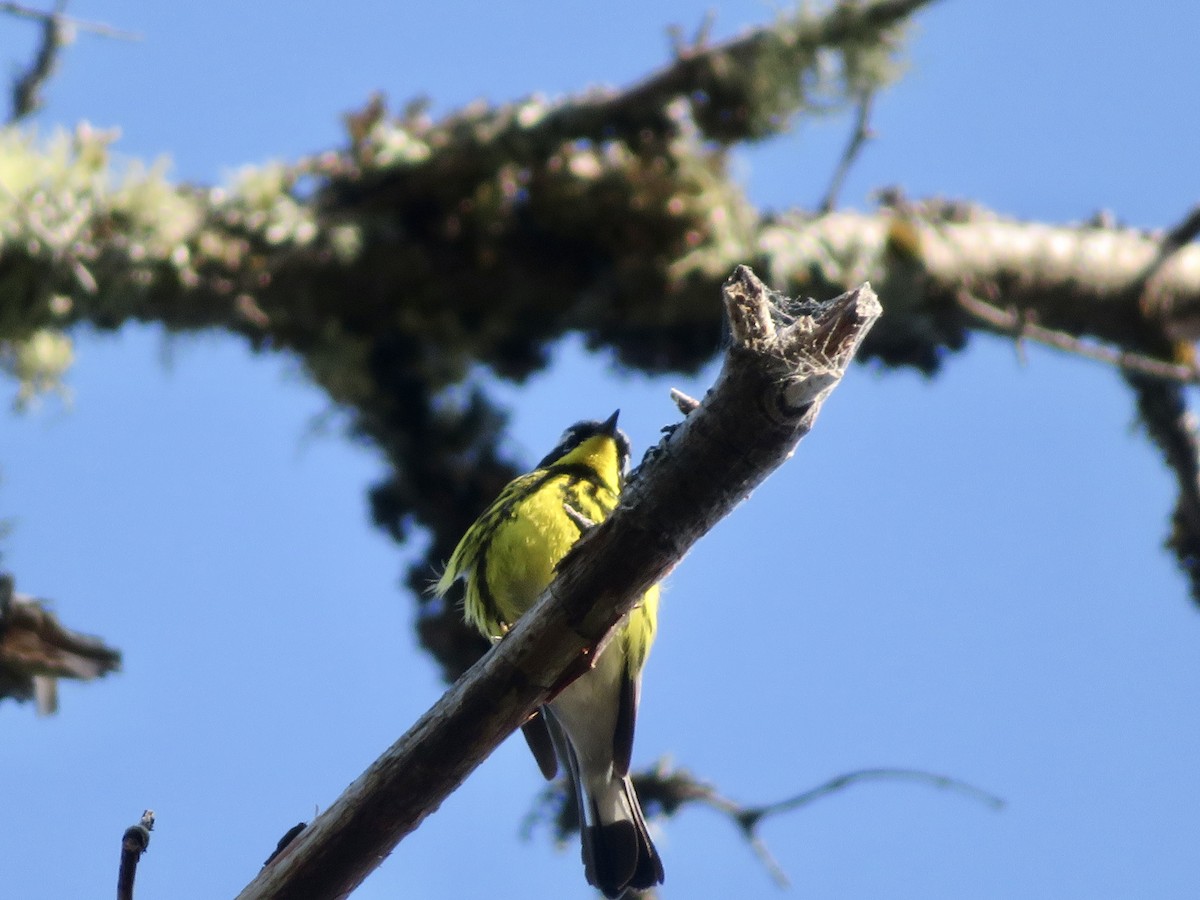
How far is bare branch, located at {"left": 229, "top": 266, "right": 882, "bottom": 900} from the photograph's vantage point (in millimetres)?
2172

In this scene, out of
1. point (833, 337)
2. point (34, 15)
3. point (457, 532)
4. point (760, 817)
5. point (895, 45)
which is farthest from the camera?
point (457, 532)

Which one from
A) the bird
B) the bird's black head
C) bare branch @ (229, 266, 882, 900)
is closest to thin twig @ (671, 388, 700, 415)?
bare branch @ (229, 266, 882, 900)

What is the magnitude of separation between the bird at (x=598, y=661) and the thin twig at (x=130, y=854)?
6.51 feet

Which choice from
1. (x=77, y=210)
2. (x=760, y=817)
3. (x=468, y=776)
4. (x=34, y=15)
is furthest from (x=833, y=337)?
(x=77, y=210)

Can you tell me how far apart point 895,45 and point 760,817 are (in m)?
2.67

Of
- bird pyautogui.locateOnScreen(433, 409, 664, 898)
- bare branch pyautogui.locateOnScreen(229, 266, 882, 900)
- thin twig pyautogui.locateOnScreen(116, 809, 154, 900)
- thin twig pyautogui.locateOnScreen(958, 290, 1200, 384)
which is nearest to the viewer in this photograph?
thin twig pyautogui.locateOnScreen(116, 809, 154, 900)

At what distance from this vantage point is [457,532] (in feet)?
17.6

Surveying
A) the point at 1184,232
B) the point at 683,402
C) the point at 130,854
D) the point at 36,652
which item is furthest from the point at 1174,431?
the point at 130,854

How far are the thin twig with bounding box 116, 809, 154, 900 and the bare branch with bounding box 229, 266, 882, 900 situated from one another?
41 centimetres

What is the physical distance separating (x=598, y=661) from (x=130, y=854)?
2.14 m

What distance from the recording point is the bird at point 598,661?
3994mm

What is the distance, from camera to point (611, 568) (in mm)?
2314

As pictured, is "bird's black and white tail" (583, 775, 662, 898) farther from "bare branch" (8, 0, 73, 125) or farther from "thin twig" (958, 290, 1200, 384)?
"bare branch" (8, 0, 73, 125)

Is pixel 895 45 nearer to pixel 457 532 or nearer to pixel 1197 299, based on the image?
pixel 1197 299
